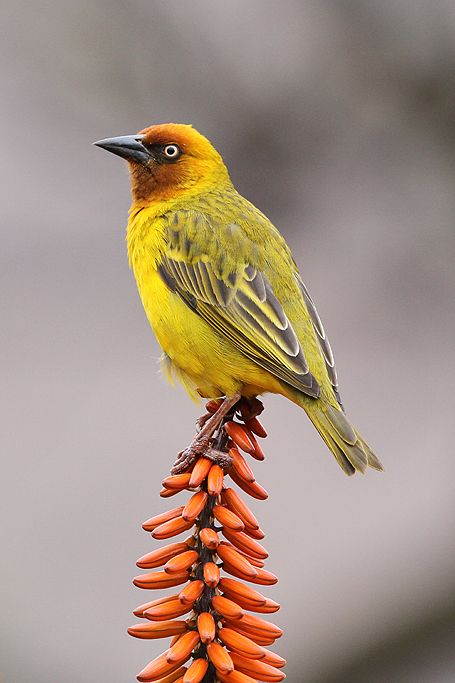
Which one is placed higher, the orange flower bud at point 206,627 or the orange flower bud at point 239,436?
the orange flower bud at point 239,436

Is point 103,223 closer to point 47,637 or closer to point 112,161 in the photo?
point 112,161

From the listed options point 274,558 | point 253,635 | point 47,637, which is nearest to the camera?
point 253,635

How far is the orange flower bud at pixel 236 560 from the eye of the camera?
2.48 m

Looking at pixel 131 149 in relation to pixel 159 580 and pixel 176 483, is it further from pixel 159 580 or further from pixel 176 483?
pixel 159 580

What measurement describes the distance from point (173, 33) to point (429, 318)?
244 cm

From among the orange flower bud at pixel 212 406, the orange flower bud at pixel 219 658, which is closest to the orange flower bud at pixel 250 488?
the orange flower bud at pixel 219 658

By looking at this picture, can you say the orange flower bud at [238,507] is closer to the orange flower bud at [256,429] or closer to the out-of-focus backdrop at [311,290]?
the orange flower bud at [256,429]

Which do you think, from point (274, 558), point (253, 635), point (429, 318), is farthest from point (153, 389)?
Answer: point (253, 635)

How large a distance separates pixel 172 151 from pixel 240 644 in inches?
112

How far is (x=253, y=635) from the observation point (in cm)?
246

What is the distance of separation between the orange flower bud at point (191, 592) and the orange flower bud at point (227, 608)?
0.04 m

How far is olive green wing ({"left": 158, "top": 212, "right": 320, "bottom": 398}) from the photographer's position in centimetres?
395

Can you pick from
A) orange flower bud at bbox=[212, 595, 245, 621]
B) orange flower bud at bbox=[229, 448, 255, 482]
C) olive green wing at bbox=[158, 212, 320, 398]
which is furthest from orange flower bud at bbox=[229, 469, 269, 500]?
olive green wing at bbox=[158, 212, 320, 398]

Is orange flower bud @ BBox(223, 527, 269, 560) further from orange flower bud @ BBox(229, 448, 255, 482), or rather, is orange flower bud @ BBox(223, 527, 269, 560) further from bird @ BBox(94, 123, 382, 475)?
bird @ BBox(94, 123, 382, 475)
